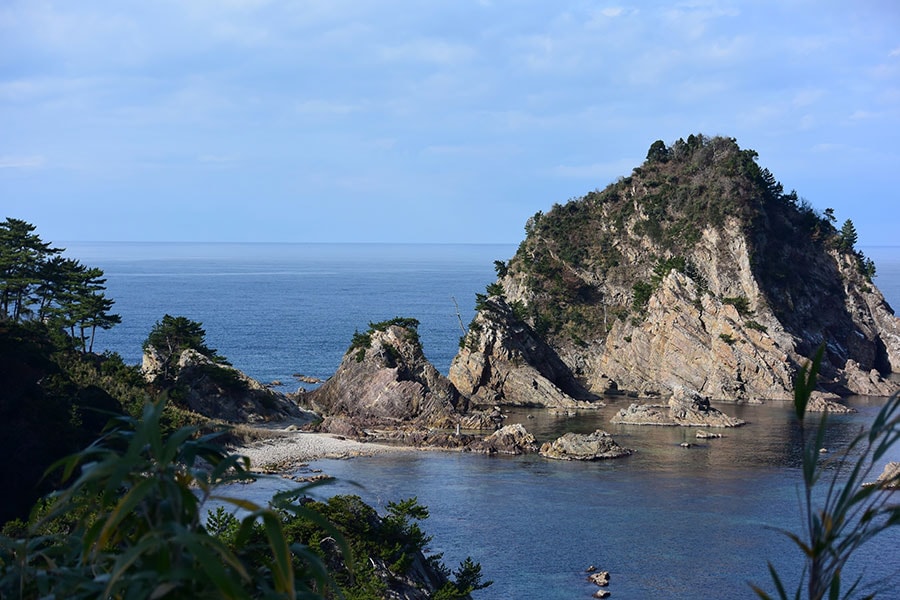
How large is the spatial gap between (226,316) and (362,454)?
90.1 m

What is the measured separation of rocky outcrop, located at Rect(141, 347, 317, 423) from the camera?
6378cm

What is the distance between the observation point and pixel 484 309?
82.0m

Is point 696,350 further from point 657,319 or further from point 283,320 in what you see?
point 283,320

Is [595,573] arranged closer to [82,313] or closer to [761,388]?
[82,313]

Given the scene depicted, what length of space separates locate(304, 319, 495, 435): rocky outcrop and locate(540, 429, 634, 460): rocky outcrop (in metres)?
9.12

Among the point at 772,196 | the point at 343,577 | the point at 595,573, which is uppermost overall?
the point at 772,196

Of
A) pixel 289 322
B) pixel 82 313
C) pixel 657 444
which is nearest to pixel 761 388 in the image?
pixel 657 444

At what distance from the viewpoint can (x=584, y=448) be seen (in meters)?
56.4

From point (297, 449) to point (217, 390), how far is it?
35.4ft

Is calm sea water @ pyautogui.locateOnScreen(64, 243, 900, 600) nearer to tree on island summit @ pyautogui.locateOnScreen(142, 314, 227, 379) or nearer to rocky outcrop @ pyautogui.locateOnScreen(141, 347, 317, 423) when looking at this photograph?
tree on island summit @ pyautogui.locateOnScreen(142, 314, 227, 379)

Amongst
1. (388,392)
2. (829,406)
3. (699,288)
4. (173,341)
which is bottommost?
(388,392)

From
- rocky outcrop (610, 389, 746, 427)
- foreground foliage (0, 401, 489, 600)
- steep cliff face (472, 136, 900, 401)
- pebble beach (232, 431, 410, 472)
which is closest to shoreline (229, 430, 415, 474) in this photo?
pebble beach (232, 431, 410, 472)

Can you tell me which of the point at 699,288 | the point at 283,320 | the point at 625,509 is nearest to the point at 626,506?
the point at 625,509

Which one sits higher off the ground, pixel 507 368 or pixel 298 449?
pixel 507 368
